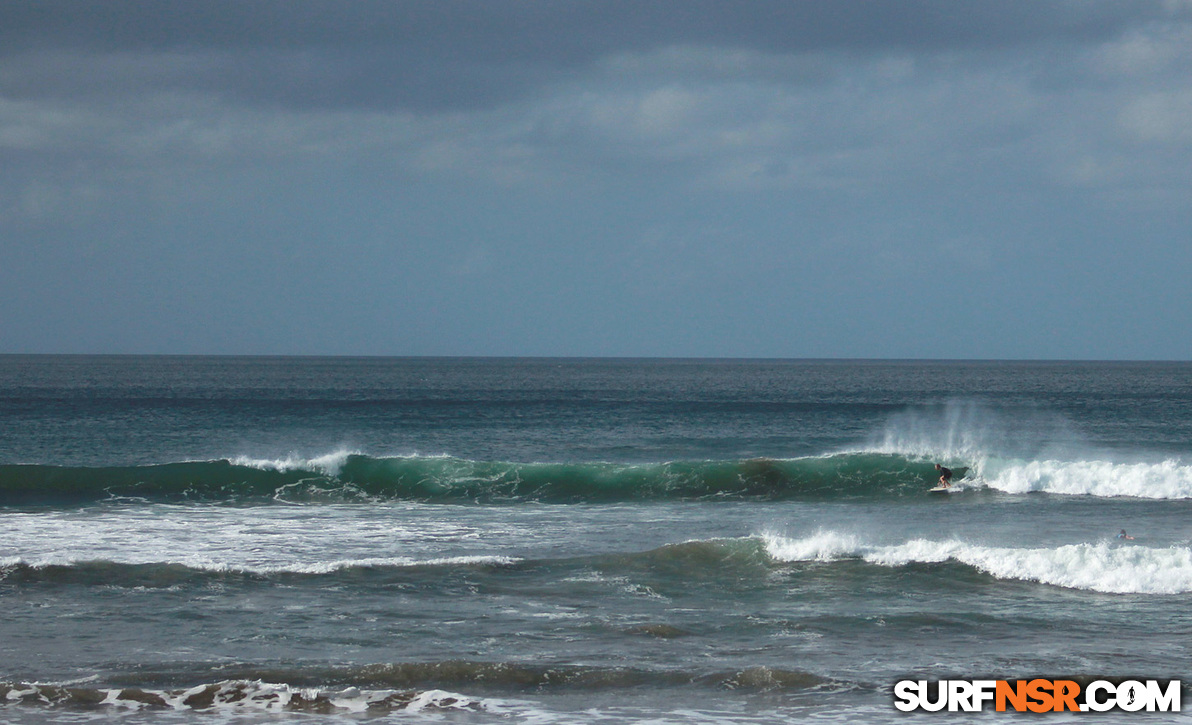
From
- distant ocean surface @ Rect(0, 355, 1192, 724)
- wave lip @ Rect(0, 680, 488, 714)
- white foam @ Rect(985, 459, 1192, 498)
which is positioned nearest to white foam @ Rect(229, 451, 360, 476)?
distant ocean surface @ Rect(0, 355, 1192, 724)

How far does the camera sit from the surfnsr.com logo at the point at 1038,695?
10.9 meters

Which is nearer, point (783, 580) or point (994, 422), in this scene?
point (783, 580)

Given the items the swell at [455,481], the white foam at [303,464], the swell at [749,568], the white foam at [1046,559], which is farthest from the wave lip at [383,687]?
the white foam at [303,464]

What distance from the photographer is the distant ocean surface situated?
37.9ft

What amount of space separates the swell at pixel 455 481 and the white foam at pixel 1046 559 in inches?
389

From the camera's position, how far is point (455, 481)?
102 feet

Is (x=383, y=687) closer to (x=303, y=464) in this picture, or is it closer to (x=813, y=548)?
(x=813, y=548)

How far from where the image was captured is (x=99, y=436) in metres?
45.5

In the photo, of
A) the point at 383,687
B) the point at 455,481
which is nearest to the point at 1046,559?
the point at 383,687

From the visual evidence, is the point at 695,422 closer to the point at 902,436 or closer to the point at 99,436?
the point at 902,436

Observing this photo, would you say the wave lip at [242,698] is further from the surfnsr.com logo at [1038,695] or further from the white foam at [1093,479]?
the white foam at [1093,479]

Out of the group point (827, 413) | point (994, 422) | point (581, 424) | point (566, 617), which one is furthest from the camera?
point (827, 413)

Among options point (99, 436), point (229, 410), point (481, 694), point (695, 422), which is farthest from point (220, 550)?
point (229, 410)

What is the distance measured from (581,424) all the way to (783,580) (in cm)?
3657
